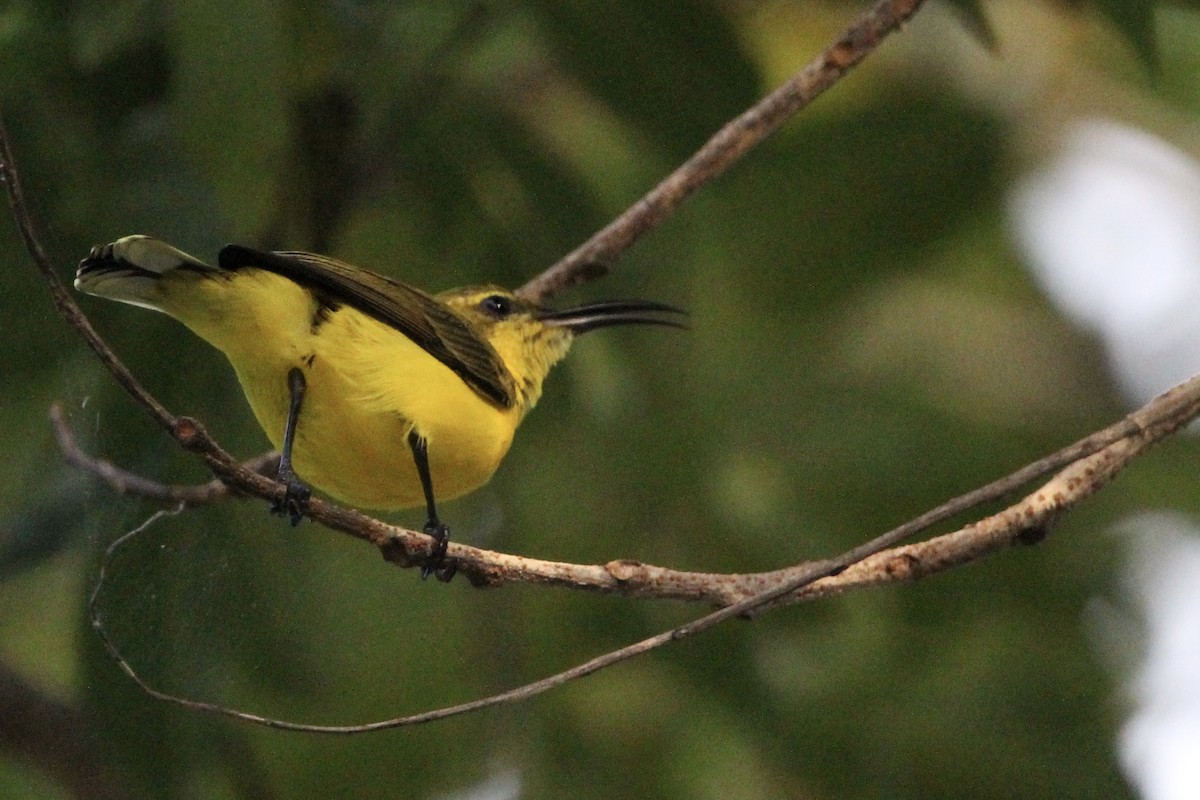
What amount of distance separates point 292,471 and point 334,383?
22cm

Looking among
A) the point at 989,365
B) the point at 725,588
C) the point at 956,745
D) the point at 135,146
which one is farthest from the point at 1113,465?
the point at 989,365

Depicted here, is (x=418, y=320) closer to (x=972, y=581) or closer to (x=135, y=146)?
(x=135, y=146)

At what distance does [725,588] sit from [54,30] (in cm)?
205

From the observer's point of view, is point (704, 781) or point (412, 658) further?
point (412, 658)

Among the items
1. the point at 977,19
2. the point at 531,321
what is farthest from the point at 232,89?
the point at 977,19

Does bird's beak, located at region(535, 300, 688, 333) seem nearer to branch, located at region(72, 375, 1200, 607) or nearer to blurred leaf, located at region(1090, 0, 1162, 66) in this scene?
blurred leaf, located at region(1090, 0, 1162, 66)

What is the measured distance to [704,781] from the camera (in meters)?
4.40

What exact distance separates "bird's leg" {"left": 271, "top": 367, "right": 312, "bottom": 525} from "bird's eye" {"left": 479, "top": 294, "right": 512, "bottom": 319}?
1.19m

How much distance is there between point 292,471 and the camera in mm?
3197

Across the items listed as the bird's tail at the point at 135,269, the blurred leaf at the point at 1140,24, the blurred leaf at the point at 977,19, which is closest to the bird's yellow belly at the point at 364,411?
the bird's tail at the point at 135,269

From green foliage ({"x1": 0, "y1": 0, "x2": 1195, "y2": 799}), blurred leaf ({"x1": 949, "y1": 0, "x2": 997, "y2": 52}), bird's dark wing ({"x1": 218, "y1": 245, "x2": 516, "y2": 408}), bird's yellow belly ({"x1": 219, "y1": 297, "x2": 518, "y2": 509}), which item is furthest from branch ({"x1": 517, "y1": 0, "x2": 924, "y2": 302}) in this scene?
bird's yellow belly ({"x1": 219, "y1": 297, "x2": 518, "y2": 509})

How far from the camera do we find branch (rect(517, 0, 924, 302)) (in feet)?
12.1

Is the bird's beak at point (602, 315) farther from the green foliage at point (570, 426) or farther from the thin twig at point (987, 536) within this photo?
the thin twig at point (987, 536)

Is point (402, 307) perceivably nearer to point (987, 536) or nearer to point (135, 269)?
point (135, 269)
